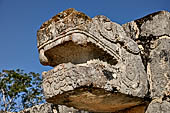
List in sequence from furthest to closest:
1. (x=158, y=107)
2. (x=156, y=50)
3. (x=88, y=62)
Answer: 1. (x=156, y=50)
2. (x=158, y=107)
3. (x=88, y=62)

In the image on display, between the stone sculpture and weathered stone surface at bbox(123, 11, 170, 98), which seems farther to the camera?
weathered stone surface at bbox(123, 11, 170, 98)

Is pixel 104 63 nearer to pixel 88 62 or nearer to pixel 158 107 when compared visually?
pixel 88 62

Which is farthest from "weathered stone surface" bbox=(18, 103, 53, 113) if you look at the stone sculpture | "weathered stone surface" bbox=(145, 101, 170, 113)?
"weathered stone surface" bbox=(145, 101, 170, 113)

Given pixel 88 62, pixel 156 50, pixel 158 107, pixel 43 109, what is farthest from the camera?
pixel 43 109

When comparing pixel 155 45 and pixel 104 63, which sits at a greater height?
pixel 155 45

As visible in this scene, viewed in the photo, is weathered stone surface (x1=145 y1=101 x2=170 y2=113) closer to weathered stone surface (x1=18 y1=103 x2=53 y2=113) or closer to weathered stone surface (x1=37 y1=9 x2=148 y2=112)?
weathered stone surface (x1=37 y1=9 x2=148 y2=112)

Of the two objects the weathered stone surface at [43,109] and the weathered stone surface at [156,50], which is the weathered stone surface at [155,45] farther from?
the weathered stone surface at [43,109]

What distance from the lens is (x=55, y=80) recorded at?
89.0 inches

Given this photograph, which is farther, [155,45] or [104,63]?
[155,45]

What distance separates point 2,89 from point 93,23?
17284 millimetres

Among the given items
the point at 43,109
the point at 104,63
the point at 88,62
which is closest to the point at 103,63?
the point at 104,63

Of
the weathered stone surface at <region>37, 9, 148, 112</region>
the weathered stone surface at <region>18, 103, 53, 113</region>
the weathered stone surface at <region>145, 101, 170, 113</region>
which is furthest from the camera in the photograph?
the weathered stone surface at <region>18, 103, 53, 113</region>

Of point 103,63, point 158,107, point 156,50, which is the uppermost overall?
point 156,50

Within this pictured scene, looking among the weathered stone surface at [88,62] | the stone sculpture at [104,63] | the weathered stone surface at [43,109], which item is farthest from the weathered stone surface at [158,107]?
the weathered stone surface at [43,109]
